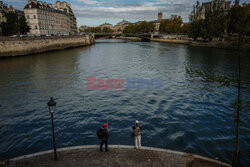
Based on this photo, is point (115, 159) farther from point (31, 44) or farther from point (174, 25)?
point (174, 25)

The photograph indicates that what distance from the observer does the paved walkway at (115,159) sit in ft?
32.2

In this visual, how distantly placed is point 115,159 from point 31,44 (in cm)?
5650

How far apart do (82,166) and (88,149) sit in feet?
5.25

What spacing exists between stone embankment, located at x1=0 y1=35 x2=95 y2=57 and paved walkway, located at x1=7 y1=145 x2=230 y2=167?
1842 inches

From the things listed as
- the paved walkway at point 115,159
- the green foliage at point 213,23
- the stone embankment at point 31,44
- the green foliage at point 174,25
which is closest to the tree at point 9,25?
the stone embankment at point 31,44

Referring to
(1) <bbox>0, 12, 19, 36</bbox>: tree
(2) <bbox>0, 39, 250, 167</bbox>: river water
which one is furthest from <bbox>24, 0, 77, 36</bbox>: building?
(2) <bbox>0, 39, 250, 167</bbox>: river water

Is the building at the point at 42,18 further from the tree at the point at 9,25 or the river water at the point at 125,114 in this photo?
the river water at the point at 125,114

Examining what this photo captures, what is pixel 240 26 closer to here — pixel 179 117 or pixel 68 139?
pixel 179 117

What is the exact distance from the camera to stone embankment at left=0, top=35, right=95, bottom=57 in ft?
160

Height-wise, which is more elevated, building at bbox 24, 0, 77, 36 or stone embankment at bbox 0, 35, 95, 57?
building at bbox 24, 0, 77, 36

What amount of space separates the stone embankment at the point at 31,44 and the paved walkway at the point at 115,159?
46.8 meters

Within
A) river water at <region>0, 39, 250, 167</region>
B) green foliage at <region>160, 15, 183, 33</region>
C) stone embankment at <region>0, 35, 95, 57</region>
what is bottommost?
river water at <region>0, 39, 250, 167</region>

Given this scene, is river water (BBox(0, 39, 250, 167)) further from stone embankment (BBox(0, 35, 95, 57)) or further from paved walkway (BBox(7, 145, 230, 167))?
stone embankment (BBox(0, 35, 95, 57))

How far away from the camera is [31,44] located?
57.4m
